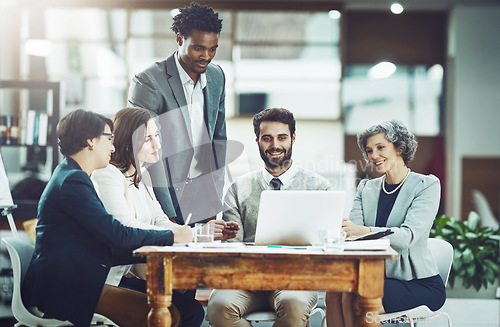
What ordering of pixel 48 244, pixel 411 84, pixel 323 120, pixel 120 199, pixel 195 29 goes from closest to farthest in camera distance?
pixel 48 244, pixel 120 199, pixel 195 29, pixel 323 120, pixel 411 84

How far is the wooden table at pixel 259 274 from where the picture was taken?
6.50ft

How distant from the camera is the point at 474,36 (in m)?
6.89

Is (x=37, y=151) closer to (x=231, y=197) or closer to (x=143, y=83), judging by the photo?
(x=143, y=83)

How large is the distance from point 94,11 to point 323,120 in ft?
9.65

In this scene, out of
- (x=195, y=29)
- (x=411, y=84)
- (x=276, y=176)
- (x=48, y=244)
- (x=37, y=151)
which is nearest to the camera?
(x=48, y=244)

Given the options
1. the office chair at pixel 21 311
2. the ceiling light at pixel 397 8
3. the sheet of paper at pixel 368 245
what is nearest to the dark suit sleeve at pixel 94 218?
the office chair at pixel 21 311

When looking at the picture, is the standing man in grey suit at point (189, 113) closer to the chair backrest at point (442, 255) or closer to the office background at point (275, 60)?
the chair backrest at point (442, 255)

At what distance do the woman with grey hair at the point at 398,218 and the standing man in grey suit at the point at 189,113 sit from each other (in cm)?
88

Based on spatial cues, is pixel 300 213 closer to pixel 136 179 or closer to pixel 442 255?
pixel 136 179

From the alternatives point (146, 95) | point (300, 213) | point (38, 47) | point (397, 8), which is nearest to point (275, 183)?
point (300, 213)

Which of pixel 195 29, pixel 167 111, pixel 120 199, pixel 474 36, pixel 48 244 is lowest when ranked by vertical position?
pixel 48 244

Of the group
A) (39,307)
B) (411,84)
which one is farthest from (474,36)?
(39,307)

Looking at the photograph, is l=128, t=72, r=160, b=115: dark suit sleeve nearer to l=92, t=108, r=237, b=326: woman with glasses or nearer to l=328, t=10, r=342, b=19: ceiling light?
l=92, t=108, r=237, b=326: woman with glasses

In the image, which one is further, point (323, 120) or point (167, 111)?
point (323, 120)
